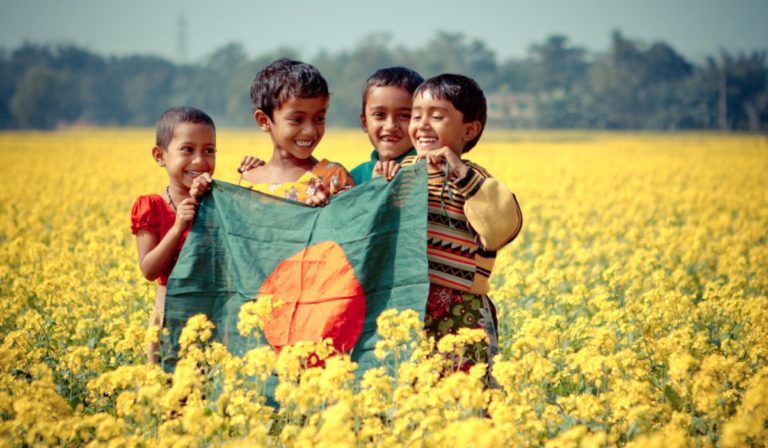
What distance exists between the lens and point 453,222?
3.87 metres

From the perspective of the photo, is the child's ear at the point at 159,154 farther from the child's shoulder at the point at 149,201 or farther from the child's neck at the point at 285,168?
the child's neck at the point at 285,168

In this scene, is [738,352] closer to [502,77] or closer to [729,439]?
[729,439]

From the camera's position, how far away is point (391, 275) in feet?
12.9

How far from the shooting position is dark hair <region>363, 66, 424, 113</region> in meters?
4.24

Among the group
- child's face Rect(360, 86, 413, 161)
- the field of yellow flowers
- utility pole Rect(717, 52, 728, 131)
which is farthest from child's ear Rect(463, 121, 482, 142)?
utility pole Rect(717, 52, 728, 131)

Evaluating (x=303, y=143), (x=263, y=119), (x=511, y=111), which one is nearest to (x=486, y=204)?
(x=303, y=143)

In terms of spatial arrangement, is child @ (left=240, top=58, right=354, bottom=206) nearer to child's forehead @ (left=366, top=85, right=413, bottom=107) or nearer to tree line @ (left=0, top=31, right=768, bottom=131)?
child's forehead @ (left=366, top=85, right=413, bottom=107)

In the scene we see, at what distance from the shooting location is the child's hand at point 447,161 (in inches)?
144

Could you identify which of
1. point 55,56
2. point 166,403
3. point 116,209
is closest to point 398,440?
point 166,403

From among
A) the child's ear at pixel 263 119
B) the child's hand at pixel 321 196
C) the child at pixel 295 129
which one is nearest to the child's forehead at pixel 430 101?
the child at pixel 295 129

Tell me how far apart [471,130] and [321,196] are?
0.75 m

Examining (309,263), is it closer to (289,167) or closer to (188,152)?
(289,167)

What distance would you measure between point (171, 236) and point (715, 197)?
12.2 meters

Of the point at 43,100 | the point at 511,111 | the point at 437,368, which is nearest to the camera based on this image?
the point at 437,368
